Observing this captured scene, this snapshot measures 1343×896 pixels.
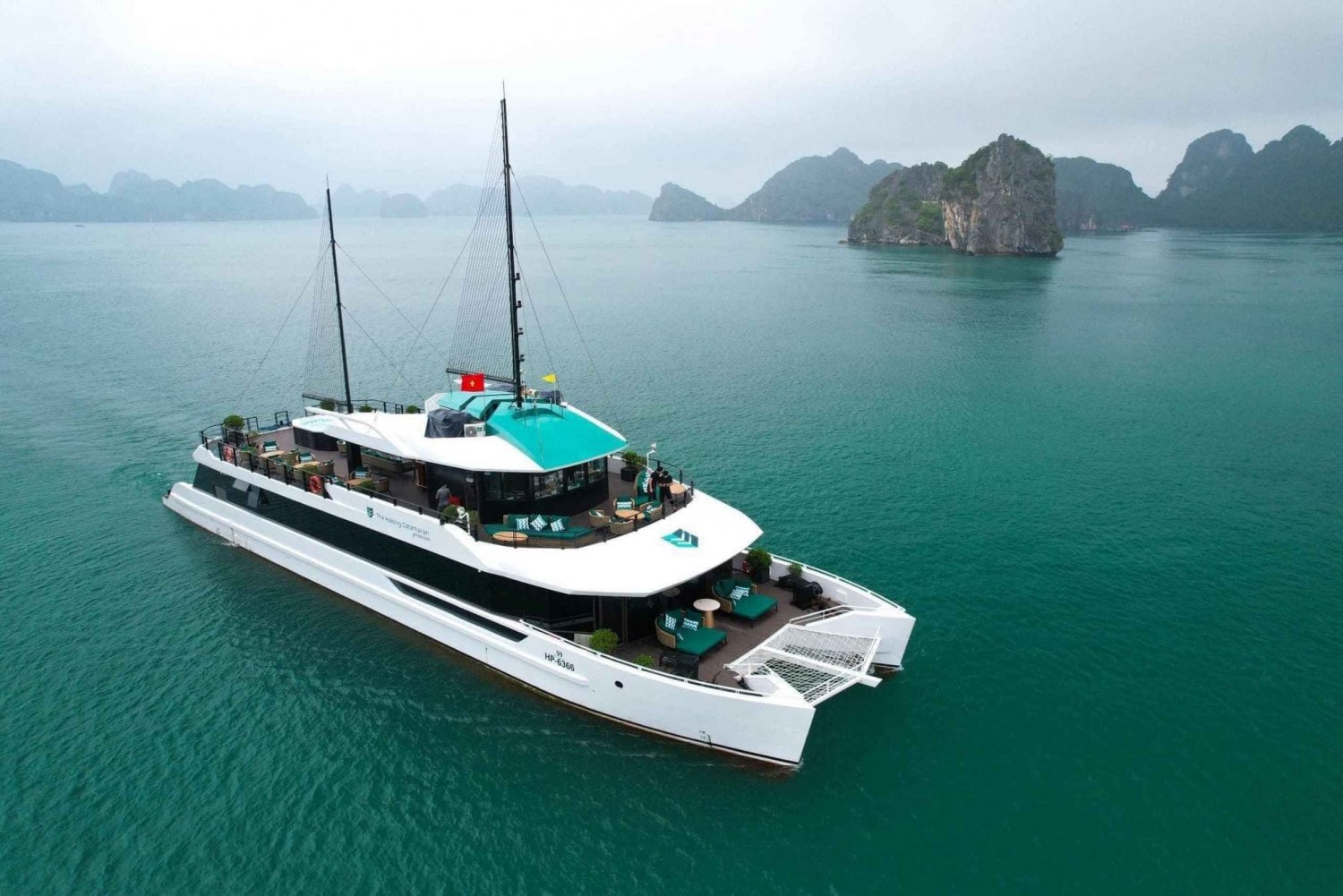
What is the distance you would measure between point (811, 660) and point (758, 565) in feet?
12.8

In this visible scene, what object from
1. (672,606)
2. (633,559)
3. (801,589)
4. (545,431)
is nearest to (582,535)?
(633,559)

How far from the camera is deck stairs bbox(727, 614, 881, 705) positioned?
18.1 m

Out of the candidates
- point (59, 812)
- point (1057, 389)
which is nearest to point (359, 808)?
point (59, 812)

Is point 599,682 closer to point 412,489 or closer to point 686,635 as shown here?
point 686,635

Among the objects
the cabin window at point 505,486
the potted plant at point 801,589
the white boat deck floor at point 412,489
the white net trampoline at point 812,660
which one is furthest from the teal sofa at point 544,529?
the potted plant at point 801,589

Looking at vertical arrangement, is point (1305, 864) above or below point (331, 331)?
below

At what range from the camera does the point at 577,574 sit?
19547mm

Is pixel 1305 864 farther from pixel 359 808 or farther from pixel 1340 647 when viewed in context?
pixel 359 808

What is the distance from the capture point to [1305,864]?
15484 mm

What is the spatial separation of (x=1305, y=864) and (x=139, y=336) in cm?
8097

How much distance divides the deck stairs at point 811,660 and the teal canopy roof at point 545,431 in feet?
23.1

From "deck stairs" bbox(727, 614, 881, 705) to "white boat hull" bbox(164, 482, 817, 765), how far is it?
2.81ft

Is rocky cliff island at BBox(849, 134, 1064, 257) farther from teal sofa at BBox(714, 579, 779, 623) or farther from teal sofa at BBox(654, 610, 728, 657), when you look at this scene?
teal sofa at BBox(654, 610, 728, 657)

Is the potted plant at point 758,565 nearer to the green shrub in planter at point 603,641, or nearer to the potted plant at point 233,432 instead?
the green shrub in planter at point 603,641
